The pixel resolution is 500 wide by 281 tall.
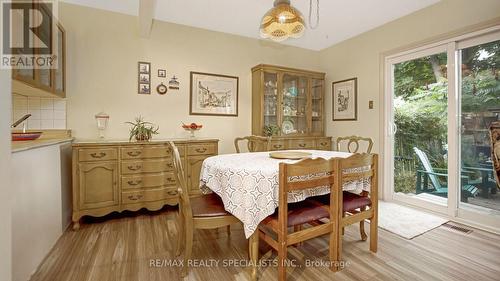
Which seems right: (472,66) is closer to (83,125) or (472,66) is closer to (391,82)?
(391,82)

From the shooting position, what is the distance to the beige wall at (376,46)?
2384 mm

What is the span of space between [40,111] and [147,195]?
1.44m

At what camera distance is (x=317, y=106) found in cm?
390

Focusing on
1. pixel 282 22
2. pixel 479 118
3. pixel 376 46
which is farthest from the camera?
pixel 376 46

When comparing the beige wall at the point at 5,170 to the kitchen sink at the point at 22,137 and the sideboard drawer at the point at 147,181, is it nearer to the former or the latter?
the kitchen sink at the point at 22,137

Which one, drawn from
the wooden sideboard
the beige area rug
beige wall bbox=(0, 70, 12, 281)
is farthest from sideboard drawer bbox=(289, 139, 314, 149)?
beige wall bbox=(0, 70, 12, 281)

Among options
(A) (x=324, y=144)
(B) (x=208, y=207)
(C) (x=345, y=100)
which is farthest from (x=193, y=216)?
(C) (x=345, y=100)

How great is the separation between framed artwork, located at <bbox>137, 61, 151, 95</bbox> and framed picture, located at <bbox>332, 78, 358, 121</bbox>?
9.32 ft

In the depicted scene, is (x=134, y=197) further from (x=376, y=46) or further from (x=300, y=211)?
(x=376, y=46)

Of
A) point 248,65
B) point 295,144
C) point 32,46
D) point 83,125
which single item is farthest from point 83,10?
point 295,144

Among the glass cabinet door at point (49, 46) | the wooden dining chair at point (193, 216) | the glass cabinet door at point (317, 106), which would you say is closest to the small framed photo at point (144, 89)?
the glass cabinet door at point (49, 46)

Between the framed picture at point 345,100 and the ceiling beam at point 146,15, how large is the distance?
2847mm

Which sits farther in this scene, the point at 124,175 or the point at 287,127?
the point at 287,127

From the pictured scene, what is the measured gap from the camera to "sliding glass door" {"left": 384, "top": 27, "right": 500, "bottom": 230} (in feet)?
7.66
